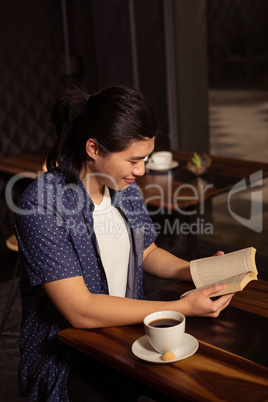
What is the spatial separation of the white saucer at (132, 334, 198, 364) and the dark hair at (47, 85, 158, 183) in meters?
0.52

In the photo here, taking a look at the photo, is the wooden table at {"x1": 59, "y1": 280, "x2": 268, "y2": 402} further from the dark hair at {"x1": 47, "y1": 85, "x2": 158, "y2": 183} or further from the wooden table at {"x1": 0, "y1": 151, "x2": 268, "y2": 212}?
the wooden table at {"x1": 0, "y1": 151, "x2": 268, "y2": 212}

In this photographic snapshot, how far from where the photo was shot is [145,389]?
50.8 inches

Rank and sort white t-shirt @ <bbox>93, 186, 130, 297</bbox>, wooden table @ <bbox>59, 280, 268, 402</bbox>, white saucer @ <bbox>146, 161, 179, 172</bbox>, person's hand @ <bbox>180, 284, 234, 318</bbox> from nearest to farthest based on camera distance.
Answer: wooden table @ <bbox>59, 280, 268, 402</bbox>
person's hand @ <bbox>180, 284, 234, 318</bbox>
white t-shirt @ <bbox>93, 186, 130, 297</bbox>
white saucer @ <bbox>146, 161, 179, 172</bbox>

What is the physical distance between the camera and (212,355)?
48.7 inches

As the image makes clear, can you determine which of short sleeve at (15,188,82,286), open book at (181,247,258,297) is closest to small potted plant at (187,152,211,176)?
open book at (181,247,258,297)

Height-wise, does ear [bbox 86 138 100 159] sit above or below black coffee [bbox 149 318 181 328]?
above

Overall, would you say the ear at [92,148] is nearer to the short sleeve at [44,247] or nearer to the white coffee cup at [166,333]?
the short sleeve at [44,247]

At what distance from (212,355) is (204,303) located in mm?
173

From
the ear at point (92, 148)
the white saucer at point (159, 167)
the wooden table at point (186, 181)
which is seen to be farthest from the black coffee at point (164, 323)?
the white saucer at point (159, 167)

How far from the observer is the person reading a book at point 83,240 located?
1.41 m

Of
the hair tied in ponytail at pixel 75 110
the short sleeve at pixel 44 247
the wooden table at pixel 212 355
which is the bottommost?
the wooden table at pixel 212 355

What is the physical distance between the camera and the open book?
140 centimetres

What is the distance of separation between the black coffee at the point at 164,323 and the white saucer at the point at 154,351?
0.05m

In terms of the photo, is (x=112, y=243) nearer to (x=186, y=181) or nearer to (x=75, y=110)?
(x=75, y=110)
